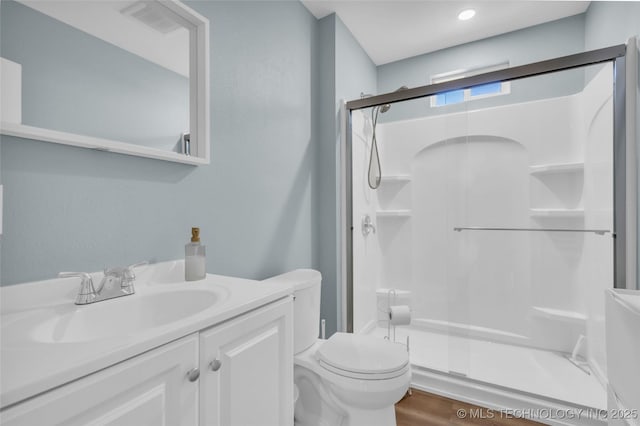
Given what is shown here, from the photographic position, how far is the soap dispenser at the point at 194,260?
3.57ft

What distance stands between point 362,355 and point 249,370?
0.69 metres

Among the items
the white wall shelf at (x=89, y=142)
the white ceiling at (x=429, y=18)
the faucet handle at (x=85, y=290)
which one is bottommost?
the faucet handle at (x=85, y=290)

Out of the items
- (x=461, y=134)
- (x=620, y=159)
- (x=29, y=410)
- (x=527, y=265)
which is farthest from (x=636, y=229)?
(x=29, y=410)

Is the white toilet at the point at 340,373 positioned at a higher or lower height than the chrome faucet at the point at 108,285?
lower

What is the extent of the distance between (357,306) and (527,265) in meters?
1.30

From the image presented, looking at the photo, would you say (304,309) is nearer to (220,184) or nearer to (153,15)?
(220,184)

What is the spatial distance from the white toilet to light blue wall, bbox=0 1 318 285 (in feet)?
1.12

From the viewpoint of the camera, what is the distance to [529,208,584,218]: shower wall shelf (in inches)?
A: 79.2

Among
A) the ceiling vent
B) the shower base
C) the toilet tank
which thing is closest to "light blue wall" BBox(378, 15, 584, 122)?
the toilet tank

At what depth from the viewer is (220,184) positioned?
1.37 metres

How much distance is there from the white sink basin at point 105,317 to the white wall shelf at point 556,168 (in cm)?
234

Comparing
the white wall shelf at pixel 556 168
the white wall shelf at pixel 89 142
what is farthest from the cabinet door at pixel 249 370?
the white wall shelf at pixel 556 168

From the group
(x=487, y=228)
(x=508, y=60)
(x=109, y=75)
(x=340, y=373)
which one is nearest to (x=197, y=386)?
(x=340, y=373)

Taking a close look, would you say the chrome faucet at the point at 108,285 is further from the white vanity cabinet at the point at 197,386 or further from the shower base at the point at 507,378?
the shower base at the point at 507,378
